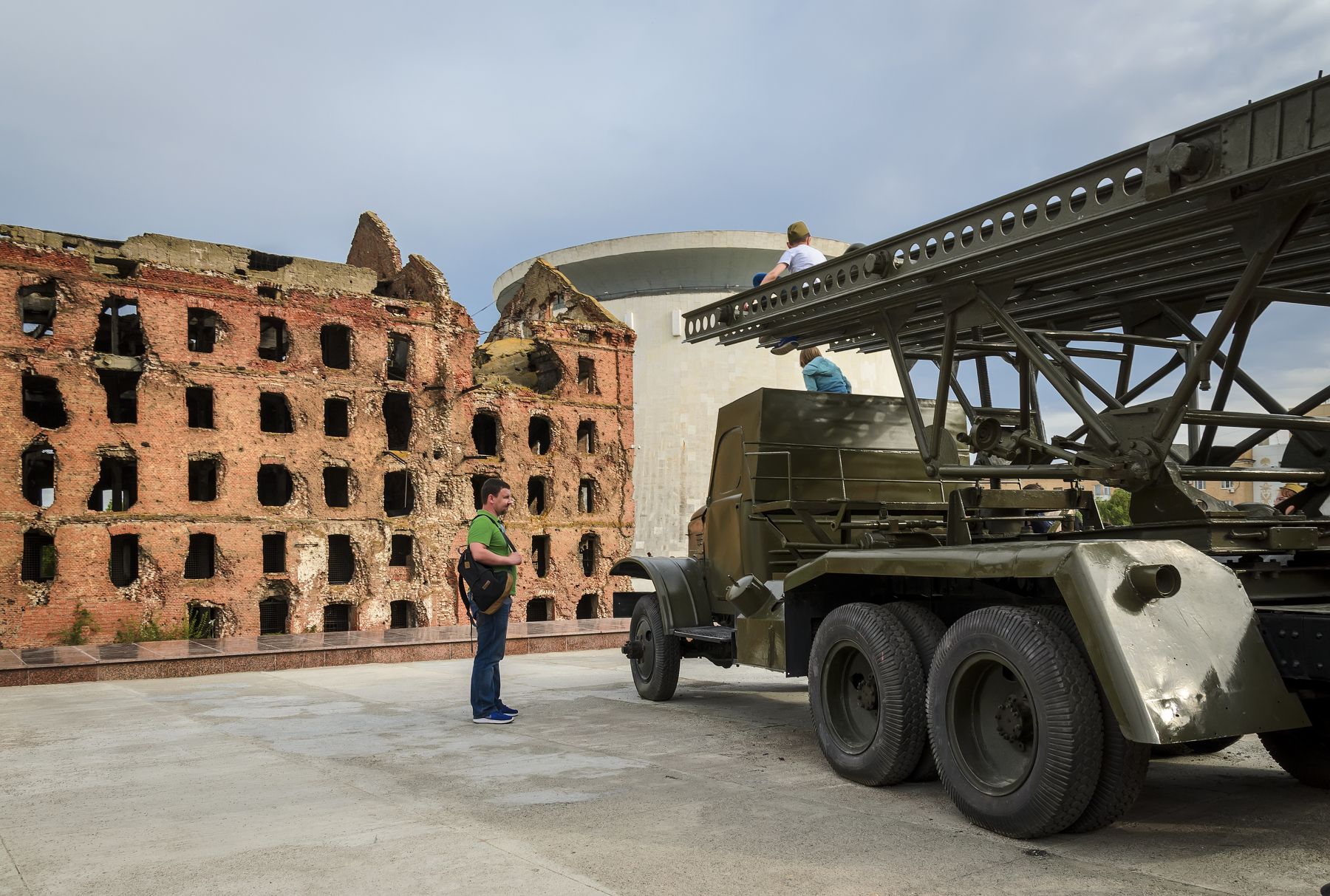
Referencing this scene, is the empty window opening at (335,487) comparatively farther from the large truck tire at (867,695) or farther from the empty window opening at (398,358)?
the large truck tire at (867,695)

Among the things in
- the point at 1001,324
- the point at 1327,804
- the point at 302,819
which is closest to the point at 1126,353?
the point at 1001,324

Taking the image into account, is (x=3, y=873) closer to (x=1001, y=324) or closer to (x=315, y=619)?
(x=1001, y=324)

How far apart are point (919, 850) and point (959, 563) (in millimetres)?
1378

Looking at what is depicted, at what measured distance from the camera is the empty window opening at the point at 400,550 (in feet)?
114

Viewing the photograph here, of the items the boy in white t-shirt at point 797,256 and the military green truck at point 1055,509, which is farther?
the boy in white t-shirt at point 797,256

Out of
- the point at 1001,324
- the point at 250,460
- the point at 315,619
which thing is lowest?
the point at 315,619

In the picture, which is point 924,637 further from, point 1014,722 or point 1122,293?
point 1122,293

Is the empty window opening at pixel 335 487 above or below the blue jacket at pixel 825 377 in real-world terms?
above

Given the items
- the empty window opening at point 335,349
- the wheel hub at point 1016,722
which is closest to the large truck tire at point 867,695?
the wheel hub at point 1016,722

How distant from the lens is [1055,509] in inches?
251

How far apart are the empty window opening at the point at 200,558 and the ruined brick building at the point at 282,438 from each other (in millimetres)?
74

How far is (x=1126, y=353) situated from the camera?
730cm

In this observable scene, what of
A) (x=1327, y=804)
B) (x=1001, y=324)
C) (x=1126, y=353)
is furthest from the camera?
(x=1126, y=353)

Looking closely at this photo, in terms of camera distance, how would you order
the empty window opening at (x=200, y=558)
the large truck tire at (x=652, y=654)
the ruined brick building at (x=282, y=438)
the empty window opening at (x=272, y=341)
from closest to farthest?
the large truck tire at (x=652, y=654)
the ruined brick building at (x=282, y=438)
the empty window opening at (x=200, y=558)
the empty window opening at (x=272, y=341)
